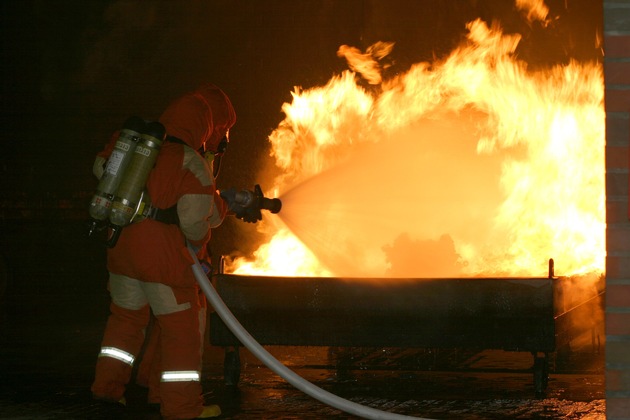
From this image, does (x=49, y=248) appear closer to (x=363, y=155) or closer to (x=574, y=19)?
(x=363, y=155)

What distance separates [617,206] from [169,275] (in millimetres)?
2928

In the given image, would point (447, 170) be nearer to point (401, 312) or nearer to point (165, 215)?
point (401, 312)

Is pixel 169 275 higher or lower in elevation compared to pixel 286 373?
higher

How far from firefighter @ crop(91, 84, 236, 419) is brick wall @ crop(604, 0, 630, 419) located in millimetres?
2738

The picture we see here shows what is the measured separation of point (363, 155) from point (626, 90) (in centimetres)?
653

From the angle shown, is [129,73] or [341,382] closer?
[341,382]

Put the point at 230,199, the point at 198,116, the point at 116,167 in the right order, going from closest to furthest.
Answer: the point at 116,167 → the point at 198,116 → the point at 230,199

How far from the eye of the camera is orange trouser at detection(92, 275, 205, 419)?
5.58 meters

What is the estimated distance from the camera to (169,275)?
5.72 meters

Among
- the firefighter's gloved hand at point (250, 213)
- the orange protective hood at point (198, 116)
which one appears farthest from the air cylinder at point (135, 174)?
the firefighter's gloved hand at point (250, 213)

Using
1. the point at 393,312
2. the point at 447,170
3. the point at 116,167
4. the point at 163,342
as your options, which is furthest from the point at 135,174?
the point at 447,170

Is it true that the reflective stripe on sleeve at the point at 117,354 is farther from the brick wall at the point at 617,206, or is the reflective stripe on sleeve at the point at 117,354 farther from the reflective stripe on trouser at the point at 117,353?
the brick wall at the point at 617,206

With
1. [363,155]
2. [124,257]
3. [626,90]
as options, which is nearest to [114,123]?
[363,155]

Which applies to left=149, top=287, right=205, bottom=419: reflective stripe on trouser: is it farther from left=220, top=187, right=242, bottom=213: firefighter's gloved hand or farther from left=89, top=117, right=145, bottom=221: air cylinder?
left=220, top=187, right=242, bottom=213: firefighter's gloved hand
